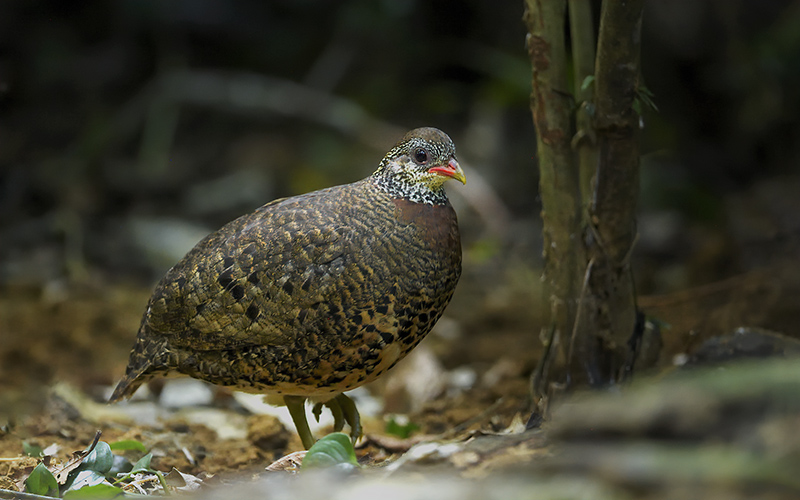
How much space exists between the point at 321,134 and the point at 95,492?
21.3 feet

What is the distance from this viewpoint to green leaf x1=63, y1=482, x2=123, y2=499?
262cm

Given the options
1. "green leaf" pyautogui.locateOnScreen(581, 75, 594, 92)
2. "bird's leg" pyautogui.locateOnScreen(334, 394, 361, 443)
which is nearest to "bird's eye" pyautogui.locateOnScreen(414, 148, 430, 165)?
"green leaf" pyautogui.locateOnScreen(581, 75, 594, 92)

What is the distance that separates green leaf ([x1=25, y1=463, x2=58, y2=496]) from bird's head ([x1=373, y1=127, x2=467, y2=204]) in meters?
1.75

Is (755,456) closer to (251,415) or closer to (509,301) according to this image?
(251,415)

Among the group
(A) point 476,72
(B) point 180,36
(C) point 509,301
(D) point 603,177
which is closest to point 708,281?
(C) point 509,301

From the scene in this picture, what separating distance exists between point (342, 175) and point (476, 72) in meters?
2.32

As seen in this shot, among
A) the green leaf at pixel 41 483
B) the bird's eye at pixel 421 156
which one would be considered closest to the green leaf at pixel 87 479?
the green leaf at pixel 41 483

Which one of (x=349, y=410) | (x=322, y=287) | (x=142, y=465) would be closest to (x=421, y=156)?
(x=322, y=287)

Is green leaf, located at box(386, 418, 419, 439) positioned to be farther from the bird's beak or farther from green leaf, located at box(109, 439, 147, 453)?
the bird's beak

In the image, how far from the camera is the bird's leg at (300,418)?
3.74 meters

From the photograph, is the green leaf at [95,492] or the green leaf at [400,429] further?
the green leaf at [400,429]

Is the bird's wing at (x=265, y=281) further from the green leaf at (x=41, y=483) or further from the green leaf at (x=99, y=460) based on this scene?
the green leaf at (x=41, y=483)

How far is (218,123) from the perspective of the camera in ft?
31.0

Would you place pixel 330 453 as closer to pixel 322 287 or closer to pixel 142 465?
pixel 322 287
